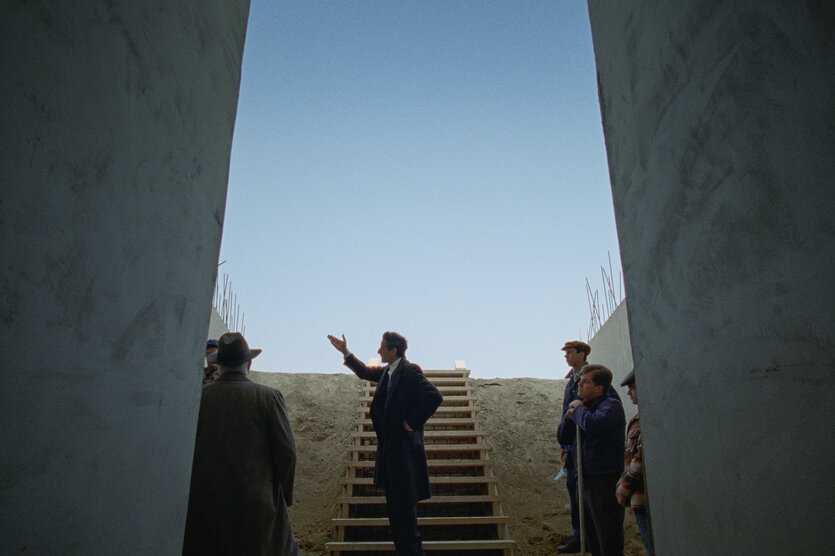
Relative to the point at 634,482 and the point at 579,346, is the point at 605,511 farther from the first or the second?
the point at 579,346

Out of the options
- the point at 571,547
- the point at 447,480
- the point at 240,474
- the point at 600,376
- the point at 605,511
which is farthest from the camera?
the point at 447,480

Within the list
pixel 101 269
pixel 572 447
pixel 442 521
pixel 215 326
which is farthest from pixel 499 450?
pixel 101 269

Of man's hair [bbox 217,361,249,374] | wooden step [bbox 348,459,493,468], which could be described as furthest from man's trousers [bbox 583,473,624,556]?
wooden step [bbox 348,459,493,468]

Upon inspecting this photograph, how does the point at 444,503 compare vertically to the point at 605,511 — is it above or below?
below

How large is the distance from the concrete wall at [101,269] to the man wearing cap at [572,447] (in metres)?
2.84

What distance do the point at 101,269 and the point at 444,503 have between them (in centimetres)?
421

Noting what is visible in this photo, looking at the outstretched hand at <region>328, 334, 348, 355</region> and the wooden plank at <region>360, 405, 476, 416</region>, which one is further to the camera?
the wooden plank at <region>360, 405, 476, 416</region>

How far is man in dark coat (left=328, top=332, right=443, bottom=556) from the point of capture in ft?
10.6

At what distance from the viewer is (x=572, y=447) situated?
3.69 meters

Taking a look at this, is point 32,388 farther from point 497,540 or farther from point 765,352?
point 497,540

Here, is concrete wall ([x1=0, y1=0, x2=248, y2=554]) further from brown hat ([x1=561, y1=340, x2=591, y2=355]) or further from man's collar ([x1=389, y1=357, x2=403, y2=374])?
brown hat ([x1=561, y1=340, x2=591, y2=355])

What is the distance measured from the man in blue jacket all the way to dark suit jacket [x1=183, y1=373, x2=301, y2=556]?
165cm

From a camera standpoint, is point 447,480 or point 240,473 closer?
point 240,473

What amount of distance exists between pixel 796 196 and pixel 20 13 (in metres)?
1.24
